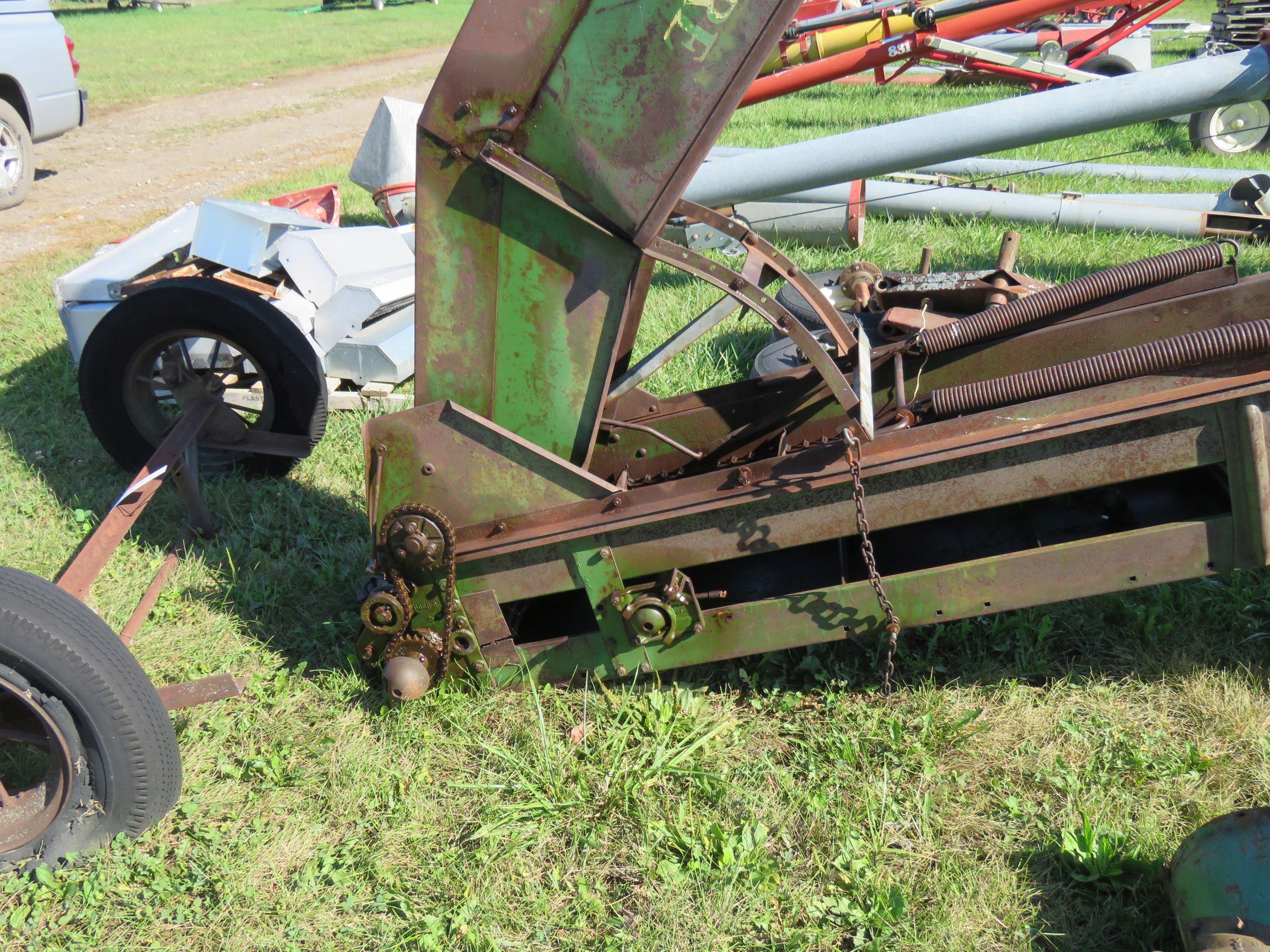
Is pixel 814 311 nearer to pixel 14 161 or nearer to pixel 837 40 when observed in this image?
pixel 837 40

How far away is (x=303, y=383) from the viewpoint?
418cm

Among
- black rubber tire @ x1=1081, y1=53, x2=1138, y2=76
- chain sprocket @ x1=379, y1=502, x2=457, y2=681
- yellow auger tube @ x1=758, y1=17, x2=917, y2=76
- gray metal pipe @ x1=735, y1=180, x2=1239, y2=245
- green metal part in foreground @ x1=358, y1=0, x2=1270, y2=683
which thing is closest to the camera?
green metal part in foreground @ x1=358, y1=0, x2=1270, y2=683

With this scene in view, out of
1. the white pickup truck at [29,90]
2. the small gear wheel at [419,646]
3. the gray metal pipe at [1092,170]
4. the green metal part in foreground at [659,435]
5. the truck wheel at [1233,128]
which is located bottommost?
the small gear wheel at [419,646]

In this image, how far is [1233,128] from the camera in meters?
8.88

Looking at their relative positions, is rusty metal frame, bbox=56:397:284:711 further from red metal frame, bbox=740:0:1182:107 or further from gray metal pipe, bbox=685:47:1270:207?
red metal frame, bbox=740:0:1182:107

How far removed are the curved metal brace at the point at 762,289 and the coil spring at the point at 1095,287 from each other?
2.46 ft

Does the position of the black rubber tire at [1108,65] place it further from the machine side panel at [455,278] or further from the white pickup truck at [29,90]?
the white pickup truck at [29,90]

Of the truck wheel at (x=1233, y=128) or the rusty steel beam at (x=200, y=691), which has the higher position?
the truck wheel at (x=1233, y=128)

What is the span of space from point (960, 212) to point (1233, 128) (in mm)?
3853

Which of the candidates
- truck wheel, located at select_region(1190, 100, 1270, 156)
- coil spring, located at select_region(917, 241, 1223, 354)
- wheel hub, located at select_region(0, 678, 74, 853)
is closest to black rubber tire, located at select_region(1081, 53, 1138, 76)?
truck wheel, located at select_region(1190, 100, 1270, 156)

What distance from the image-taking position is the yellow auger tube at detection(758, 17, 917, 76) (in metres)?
7.94

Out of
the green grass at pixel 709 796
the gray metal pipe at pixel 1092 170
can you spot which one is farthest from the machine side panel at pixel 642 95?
the gray metal pipe at pixel 1092 170

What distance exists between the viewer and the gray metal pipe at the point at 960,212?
629 centimetres

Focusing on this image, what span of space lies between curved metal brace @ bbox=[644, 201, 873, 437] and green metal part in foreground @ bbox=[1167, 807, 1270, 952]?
3.99 ft
